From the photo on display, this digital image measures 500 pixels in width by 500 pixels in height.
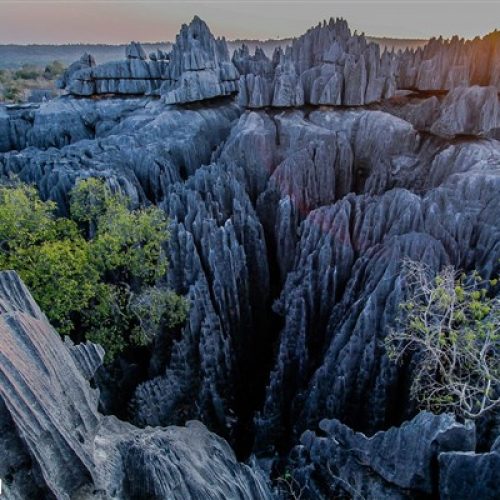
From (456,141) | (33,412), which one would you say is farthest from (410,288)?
(456,141)

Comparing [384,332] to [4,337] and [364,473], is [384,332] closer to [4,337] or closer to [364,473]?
[364,473]

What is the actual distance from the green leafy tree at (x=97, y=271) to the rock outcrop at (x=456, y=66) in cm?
2234

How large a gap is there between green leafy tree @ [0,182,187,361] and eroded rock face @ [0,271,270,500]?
187 inches

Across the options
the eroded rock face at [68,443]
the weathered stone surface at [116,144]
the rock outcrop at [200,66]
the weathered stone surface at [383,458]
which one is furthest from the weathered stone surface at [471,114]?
the eroded rock face at [68,443]

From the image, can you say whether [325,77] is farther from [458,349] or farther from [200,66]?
[458,349]

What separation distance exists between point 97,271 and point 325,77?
60.9 ft

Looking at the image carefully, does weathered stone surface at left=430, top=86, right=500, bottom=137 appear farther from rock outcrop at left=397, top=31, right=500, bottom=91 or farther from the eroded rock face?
the eroded rock face

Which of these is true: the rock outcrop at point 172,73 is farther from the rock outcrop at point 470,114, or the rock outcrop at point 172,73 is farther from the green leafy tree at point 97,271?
the green leafy tree at point 97,271

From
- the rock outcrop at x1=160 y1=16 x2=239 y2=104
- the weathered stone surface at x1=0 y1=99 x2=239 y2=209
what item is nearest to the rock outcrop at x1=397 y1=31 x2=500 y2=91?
the rock outcrop at x1=160 y1=16 x2=239 y2=104

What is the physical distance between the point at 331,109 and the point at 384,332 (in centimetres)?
1814

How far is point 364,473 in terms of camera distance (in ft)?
27.8

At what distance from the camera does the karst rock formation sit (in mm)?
6773

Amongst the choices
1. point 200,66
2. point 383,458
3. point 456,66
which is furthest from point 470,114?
point 383,458

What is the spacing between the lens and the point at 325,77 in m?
25.4
